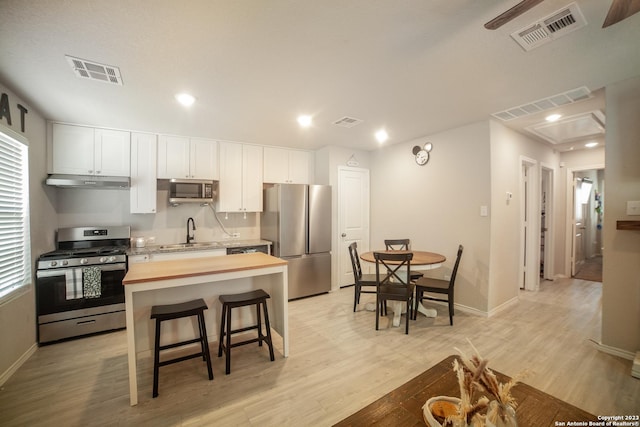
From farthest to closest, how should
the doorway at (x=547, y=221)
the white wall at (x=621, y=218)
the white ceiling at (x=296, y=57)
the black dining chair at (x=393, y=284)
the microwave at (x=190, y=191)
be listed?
1. the doorway at (x=547, y=221)
2. the microwave at (x=190, y=191)
3. the black dining chair at (x=393, y=284)
4. the white wall at (x=621, y=218)
5. the white ceiling at (x=296, y=57)

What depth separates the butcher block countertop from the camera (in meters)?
2.01

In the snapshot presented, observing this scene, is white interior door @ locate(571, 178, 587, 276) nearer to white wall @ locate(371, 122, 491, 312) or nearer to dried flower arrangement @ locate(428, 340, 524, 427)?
white wall @ locate(371, 122, 491, 312)

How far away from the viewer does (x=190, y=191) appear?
3947 millimetres

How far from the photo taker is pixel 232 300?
2332 millimetres

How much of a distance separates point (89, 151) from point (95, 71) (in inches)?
72.1

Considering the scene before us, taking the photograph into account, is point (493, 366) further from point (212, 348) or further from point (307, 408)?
point (212, 348)

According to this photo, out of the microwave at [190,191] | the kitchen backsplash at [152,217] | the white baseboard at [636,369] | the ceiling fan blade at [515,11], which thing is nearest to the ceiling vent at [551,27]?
the ceiling fan blade at [515,11]

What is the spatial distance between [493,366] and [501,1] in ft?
9.32

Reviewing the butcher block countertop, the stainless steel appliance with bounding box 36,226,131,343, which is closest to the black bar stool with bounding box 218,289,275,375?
the butcher block countertop

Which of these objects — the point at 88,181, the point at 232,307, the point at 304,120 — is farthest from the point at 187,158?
the point at 232,307

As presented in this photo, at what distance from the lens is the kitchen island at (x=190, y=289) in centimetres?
194

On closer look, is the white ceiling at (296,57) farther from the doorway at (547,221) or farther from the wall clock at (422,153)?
the doorway at (547,221)

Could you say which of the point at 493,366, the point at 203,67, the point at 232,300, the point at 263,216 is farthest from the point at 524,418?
the point at 263,216

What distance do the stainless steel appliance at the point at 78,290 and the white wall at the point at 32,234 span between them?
96 millimetres
